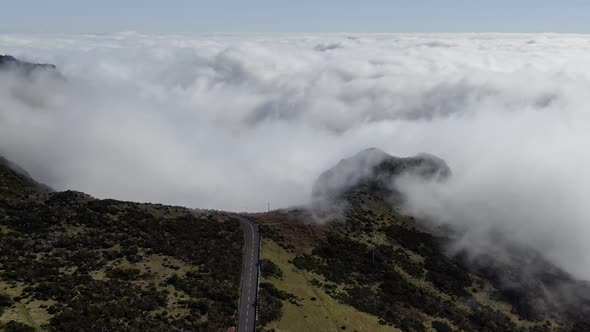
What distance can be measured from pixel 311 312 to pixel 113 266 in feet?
110

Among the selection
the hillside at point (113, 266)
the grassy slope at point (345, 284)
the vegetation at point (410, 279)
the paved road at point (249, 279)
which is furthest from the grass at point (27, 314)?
the vegetation at point (410, 279)

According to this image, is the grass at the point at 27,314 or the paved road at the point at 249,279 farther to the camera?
the paved road at the point at 249,279

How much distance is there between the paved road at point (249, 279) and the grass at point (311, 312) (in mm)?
2730

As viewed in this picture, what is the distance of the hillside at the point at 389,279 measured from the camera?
76.1 m

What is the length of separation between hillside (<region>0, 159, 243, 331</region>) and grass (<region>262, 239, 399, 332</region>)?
833cm

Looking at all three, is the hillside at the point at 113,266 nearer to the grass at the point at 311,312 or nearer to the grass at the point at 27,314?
the grass at the point at 27,314

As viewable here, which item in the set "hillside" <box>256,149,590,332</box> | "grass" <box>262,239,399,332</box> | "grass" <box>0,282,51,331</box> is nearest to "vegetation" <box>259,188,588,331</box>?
"hillside" <box>256,149,590,332</box>

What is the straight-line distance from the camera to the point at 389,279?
100 m

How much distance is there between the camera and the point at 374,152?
172 metres

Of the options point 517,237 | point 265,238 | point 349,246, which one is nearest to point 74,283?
point 265,238

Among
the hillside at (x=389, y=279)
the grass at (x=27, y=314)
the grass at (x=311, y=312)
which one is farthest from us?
the hillside at (x=389, y=279)

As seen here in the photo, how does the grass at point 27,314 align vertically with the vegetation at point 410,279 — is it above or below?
below

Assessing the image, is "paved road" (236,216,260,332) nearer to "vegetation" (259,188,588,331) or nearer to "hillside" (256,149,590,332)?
"hillside" (256,149,590,332)

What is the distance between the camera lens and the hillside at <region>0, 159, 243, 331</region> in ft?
188
